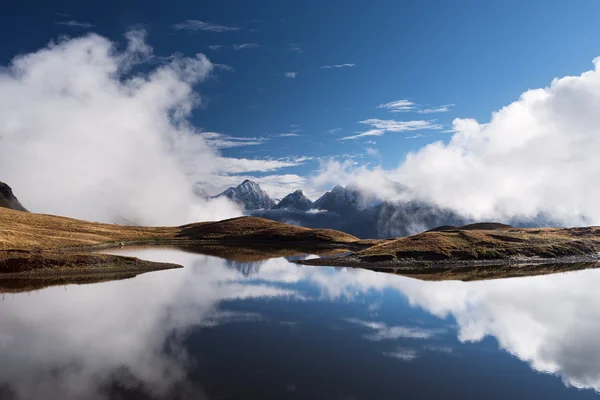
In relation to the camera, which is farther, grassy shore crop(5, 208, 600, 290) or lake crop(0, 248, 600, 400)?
grassy shore crop(5, 208, 600, 290)

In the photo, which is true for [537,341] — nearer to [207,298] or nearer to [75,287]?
[207,298]

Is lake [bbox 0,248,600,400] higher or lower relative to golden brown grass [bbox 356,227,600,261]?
lower

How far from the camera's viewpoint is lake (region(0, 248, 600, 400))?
2875cm

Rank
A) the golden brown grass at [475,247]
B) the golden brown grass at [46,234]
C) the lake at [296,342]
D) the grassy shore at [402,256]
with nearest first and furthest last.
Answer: the lake at [296,342] < the grassy shore at [402,256] < the golden brown grass at [475,247] < the golden brown grass at [46,234]

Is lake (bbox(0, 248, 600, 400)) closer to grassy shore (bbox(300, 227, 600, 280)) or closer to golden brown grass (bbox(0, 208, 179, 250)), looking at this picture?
grassy shore (bbox(300, 227, 600, 280))

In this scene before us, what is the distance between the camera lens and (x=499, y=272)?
9325cm

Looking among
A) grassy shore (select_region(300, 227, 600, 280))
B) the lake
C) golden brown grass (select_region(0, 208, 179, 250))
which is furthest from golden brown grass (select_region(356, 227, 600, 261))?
golden brown grass (select_region(0, 208, 179, 250))

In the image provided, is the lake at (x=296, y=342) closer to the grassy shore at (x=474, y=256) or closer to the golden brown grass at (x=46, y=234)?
the grassy shore at (x=474, y=256)

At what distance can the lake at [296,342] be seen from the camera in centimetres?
2875

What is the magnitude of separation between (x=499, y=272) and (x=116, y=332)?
279 ft

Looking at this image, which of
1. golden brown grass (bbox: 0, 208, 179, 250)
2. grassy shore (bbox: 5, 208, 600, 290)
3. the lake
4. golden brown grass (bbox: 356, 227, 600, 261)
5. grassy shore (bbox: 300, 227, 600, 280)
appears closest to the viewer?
the lake

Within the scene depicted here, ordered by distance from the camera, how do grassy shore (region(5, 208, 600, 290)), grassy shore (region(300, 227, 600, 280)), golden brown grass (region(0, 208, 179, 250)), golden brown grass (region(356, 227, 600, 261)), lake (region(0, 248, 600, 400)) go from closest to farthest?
lake (region(0, 248, 600, 400)) < grassy shore (region(5, 208, 600, 290)) < grassy shore (region(300, 227, 600, 280)) < golden brown grass (region(356, 227, 600, 261)) < golden brown grass (region(0, 208, 179, 250))

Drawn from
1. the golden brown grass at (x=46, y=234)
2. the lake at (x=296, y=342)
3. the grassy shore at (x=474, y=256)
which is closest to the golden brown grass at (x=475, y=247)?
the grassy shore at (x=474, y=256)

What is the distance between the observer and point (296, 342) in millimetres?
39625
